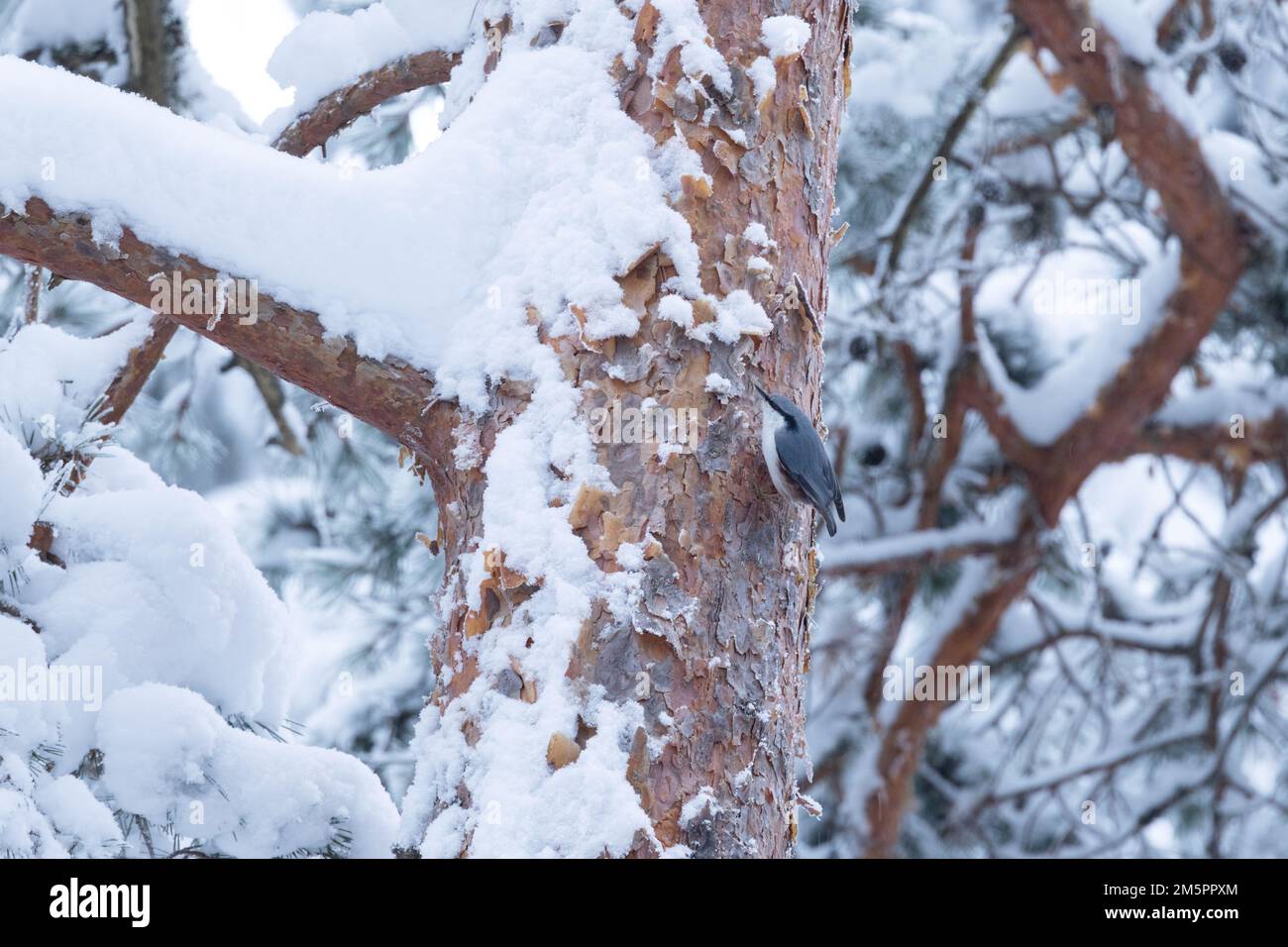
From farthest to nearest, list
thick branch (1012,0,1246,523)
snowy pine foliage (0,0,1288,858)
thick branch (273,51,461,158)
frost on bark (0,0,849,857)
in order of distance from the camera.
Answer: thick branch (1012,0,1246,523) → thick branch (273,51,461,158) → snowy pine foliage (0,0,1288,858) → frost on bark (0,0,849,857)

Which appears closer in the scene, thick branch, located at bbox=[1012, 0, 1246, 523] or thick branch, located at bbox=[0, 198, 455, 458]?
thick branch, located at bbox=[0, 198, 455, 458]

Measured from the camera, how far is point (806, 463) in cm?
116

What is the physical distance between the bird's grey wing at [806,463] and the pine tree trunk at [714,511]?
6 centimetres

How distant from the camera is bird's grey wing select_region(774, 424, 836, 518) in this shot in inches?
45.8

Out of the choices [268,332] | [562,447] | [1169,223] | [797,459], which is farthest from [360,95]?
[1169,223]

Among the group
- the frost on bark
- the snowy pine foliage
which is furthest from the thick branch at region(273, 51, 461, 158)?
the frost on bark

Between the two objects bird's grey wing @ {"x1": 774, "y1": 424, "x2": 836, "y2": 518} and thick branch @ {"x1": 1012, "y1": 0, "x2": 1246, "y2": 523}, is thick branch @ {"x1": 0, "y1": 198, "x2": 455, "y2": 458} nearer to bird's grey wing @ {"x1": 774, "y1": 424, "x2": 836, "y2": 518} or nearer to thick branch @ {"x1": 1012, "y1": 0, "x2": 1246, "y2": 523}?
bird's grey wing @ {"x1": 774, "y1": 424, "x2": 836, "y2": 518}

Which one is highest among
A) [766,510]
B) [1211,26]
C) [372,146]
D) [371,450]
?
[1211,26]

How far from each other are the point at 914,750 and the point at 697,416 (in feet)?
8.50

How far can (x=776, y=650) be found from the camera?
120cm

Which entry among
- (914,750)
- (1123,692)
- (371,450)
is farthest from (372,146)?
(1123,692)

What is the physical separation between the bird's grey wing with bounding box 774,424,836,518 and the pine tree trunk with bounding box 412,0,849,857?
2.2 inches

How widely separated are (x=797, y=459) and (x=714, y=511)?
3.6 inches
